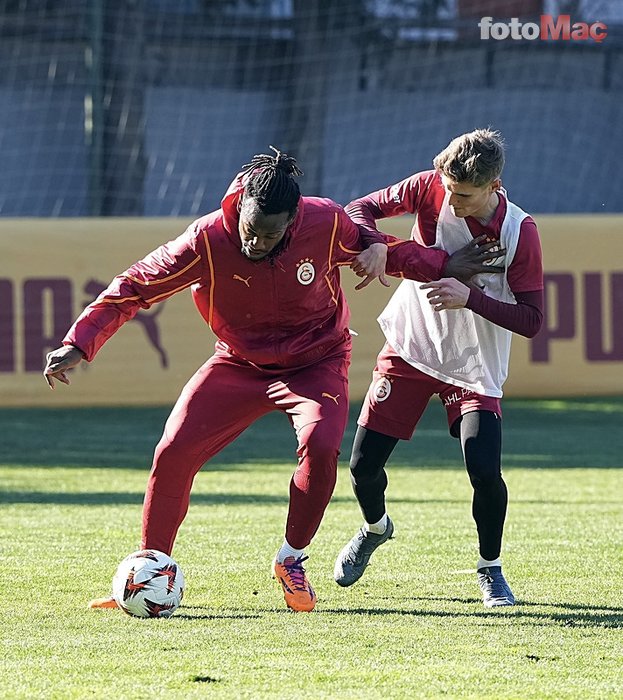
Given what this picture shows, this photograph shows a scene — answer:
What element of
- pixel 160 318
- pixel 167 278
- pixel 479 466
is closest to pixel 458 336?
pixel 479 466

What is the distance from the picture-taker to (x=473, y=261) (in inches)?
241

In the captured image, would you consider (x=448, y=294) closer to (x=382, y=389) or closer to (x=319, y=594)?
(x=382, y=389)

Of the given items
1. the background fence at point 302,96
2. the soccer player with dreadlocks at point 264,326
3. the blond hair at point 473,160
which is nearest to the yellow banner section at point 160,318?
the background fence at point 302,96

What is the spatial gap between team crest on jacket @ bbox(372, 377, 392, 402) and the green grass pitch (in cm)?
84

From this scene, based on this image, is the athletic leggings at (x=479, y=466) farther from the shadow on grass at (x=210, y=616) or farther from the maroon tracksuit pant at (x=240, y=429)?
the shadow on grass at (x=210, y=616)

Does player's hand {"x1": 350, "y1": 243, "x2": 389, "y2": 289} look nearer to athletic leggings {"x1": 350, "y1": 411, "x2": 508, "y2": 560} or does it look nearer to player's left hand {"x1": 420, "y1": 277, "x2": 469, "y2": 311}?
player's left hand {"x1": 420, "y1": 277, "x2": 469, "y2": 311}

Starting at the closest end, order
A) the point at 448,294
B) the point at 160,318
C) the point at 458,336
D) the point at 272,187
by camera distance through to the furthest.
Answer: the point at 272,187 < the point at 448,294 < the point at 458,336 < the point at 160,318

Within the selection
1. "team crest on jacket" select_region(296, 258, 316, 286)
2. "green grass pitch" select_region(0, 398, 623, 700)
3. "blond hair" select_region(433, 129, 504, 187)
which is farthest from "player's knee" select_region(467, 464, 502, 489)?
"blond hair" select_region(433, 129, 504, 187)

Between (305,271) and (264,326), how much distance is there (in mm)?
302

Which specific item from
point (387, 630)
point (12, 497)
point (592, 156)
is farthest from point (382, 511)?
point (592, 156)

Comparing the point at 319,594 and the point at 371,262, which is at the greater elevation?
the point at 371,262

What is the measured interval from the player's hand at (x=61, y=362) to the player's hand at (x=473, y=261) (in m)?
1.56

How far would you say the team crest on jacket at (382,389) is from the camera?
648 centimetres

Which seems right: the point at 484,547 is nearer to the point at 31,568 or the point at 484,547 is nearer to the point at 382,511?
the point at 382,511
